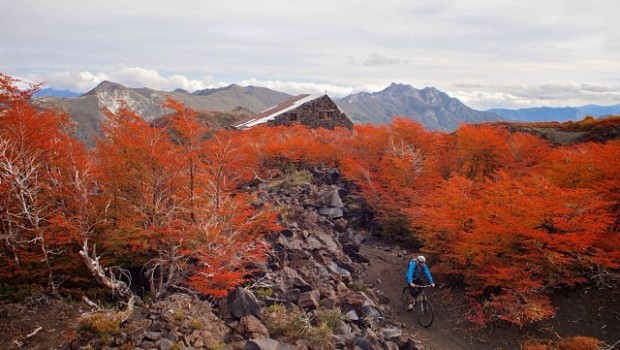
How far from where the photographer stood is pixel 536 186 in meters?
15.6

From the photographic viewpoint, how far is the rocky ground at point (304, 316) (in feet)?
29.4

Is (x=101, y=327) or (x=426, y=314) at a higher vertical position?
A: (x=101, y=327)

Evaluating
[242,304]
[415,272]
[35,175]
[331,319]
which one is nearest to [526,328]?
[415,272]

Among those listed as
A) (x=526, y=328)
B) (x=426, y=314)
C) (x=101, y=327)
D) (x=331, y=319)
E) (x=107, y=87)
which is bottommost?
(x=426, y=314)

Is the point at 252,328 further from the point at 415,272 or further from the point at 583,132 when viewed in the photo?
the point at 583,132

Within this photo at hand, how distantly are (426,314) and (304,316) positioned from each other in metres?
5.67

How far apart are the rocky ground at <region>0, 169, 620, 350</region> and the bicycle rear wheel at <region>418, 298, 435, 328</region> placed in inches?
10.2

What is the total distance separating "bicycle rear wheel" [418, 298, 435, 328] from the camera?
14.1 meters

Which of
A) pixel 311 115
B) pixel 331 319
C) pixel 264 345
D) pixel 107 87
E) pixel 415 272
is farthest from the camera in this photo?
pixel 107 87

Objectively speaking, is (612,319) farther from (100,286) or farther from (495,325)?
(100,286)

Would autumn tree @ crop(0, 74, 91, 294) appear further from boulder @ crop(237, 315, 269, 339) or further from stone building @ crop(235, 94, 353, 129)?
stone building @ crop(235, 94, 353, 129)

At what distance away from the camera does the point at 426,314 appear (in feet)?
47.8

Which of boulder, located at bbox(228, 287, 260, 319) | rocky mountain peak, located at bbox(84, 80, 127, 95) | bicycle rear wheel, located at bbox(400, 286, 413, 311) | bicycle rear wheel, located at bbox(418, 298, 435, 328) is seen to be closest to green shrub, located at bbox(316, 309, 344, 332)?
boulder, located at bbox(228, 287, 260, 319)

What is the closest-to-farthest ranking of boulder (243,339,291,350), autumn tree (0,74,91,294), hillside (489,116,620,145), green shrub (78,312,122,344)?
green shrub (78,312,122,344)
boulder (243,339,291,350)
autumn tree (0,74,91,294)
hillside (489,116,620,145)
